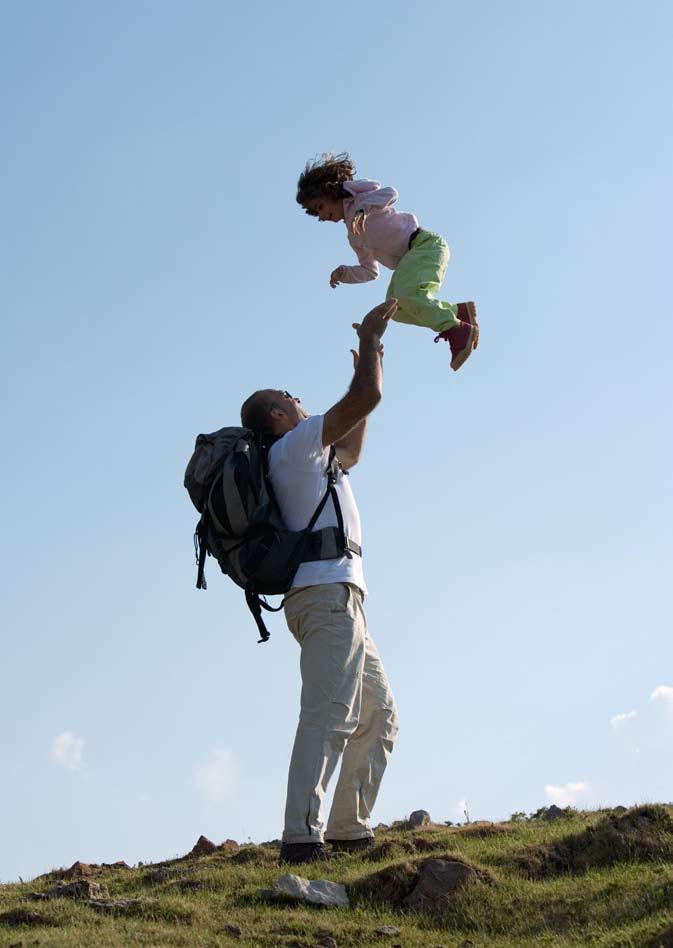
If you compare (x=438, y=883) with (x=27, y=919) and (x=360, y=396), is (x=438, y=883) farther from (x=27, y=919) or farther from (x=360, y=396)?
(x=360, y=396)

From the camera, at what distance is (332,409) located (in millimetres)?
8094

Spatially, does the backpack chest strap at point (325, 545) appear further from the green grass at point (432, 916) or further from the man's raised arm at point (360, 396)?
the green grass at point (432, 916)

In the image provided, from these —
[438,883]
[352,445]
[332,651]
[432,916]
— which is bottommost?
[432,916]

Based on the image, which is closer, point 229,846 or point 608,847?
point 608,847

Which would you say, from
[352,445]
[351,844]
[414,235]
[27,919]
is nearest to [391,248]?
[414,235]

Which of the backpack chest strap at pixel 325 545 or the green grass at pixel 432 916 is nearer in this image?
the green grass at pixel 432 916

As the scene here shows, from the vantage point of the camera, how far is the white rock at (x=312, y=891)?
→ 7.23 m

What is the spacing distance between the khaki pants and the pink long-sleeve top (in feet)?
9.01

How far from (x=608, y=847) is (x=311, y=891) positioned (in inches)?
72.9

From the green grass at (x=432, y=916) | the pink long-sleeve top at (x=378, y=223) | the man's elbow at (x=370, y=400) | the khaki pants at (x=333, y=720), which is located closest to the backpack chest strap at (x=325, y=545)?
the khaki pants at (x=333, y=720)

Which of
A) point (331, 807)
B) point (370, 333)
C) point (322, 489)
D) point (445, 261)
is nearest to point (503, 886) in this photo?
point (331, 807)

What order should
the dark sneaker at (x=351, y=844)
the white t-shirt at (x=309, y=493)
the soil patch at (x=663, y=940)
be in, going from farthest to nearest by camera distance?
the dark sneaker at (x=351, y=844)
the white t-shirt at (x=309, y=493)
the soil patch at (x=663, y=940)

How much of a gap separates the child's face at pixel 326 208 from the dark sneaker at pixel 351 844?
4.43 m

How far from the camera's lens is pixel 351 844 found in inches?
341
